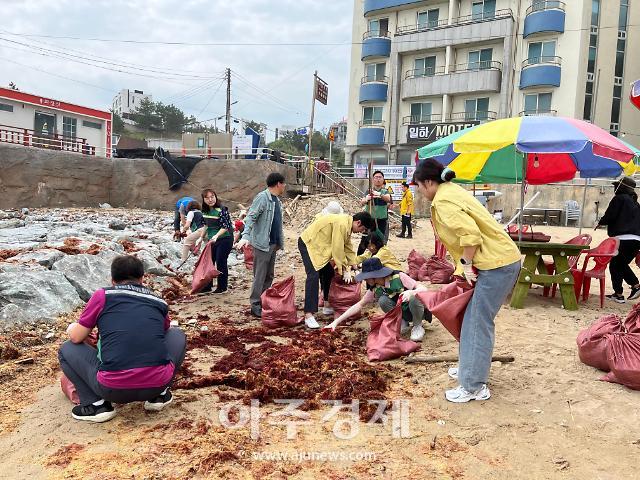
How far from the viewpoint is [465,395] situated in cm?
322

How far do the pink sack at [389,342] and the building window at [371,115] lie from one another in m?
28.0

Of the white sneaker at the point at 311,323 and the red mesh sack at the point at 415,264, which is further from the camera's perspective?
the red mesh sack at the point at 415,264

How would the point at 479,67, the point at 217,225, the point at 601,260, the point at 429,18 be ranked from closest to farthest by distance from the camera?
the point at 601,260 → the point at 217,225 → the point at 479,67 → the point at 429,18

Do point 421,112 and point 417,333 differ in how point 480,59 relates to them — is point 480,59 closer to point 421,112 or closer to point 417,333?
point 421,112

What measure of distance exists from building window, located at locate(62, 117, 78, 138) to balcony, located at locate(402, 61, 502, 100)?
1875 centimetres

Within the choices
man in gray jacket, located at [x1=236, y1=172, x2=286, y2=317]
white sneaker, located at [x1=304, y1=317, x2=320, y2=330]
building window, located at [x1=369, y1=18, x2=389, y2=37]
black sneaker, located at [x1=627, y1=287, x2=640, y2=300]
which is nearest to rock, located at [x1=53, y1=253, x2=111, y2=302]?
man in gray jacket, located at [x1=236, y1=172, x2=286, y2=317]

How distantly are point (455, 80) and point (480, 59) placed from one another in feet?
6.02

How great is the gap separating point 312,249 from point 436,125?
24.7 metres

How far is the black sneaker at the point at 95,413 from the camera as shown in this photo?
295cm

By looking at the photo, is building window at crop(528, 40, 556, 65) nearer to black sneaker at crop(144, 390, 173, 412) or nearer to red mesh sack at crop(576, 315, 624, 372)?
red mesh sack at crop(576, 315, 624, 372)

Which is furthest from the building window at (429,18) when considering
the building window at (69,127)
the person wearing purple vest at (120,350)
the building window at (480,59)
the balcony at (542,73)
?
the person wearing purple vest at (120,350)

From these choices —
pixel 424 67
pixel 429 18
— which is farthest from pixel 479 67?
pixel 429 18

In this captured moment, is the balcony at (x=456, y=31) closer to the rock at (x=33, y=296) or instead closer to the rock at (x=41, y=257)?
the rock at (x=41, y=257)

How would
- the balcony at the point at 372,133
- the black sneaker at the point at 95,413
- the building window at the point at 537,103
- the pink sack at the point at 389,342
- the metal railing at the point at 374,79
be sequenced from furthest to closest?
the metal railing at the point at 374,79 → the balcony at the point at 372,133 → the building window at the point at 537,103 → the pink sack at the point at 389,342 → the black sneaker at the point at 95,413
